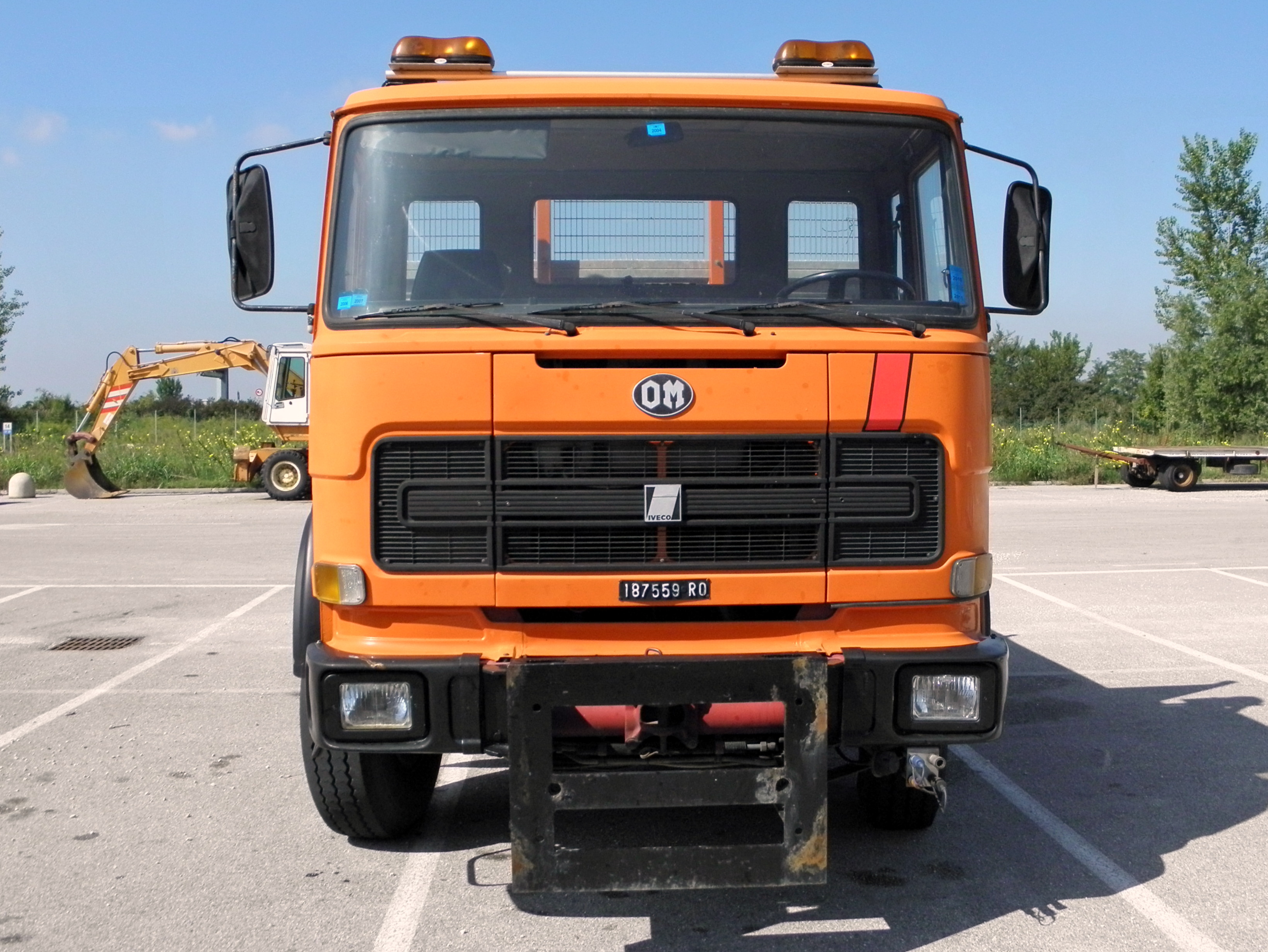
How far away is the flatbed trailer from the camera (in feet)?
85.1

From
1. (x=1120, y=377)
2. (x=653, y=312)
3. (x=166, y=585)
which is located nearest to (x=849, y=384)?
(x=653, y=312)

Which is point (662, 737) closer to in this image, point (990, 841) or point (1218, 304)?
point (990, 841)

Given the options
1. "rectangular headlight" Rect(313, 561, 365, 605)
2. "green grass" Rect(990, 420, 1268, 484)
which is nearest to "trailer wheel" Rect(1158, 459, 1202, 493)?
"green grass" Rect(990, 420, 1268, 484)

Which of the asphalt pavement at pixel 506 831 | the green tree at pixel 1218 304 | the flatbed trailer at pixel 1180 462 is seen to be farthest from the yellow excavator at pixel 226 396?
the green tree at pixel 1218 304

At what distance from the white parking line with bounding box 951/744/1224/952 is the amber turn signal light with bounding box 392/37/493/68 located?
2958 mm

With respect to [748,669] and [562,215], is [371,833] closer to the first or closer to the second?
[748,669]

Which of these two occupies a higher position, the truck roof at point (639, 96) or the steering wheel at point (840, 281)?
the truck roof at point (639, 96)

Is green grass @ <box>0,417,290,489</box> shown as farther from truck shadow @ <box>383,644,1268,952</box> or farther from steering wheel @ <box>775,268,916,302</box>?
steering wheel @ <box>775,268,916,302</box>

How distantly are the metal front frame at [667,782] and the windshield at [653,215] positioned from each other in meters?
1.19

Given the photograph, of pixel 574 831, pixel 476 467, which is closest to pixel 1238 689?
pixel 574 831

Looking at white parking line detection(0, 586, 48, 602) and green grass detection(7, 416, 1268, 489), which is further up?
green grass detection(7, 416, 1268, 489)

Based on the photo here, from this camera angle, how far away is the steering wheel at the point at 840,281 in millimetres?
4309

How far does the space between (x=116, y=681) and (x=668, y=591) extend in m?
5.27

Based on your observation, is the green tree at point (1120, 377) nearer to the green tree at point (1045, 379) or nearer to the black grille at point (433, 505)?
the green tree at point (1045, 379)
